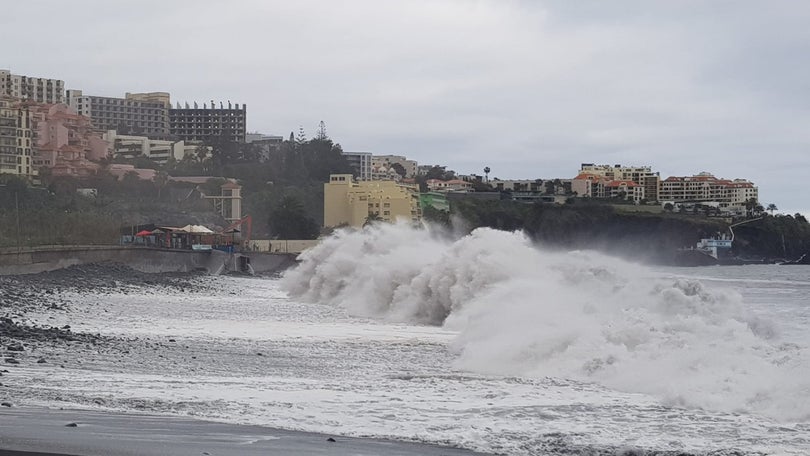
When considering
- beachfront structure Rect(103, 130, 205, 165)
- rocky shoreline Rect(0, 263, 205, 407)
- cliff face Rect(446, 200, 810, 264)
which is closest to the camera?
rocky shoreline Rect(0, 263, 205, 407)

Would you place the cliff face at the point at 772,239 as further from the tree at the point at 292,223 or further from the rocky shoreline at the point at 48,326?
the rocky shoreline at the point at 48,326

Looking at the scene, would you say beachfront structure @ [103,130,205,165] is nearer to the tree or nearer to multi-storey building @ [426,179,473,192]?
multi-storey building @ [426,179,473,192]

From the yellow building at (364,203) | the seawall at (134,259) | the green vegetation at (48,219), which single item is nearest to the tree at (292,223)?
the yellow building at (364,203)

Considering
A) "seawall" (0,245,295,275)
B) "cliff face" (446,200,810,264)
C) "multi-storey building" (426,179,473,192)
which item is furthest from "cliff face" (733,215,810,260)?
"seawall" (0,245,295,275)

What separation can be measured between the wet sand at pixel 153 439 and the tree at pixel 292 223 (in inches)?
4250

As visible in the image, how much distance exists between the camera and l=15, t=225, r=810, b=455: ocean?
1230 centimetres

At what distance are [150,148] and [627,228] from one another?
237 feet

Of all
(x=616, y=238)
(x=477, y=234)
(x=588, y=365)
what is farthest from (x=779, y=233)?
(x=588, y=365)

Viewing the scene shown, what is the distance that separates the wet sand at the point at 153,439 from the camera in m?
10.2

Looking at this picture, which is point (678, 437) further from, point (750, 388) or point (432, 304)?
point (432, 304)

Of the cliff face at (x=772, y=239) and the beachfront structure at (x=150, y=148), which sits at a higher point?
the beachfront structure at (x=150, y=148)

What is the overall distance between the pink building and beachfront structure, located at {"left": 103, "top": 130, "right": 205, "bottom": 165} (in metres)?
27.2

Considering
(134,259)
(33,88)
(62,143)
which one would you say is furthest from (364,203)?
(33,88)

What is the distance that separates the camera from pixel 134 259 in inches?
2785
